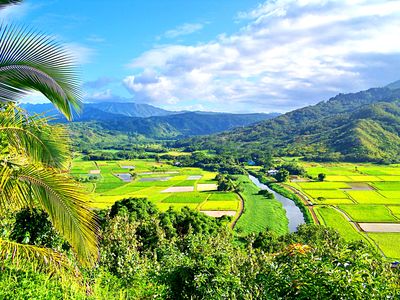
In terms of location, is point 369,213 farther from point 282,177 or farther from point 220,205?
point 282,177

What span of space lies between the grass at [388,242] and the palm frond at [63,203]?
37528 millimetres

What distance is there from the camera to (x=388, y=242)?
3884 centimetres

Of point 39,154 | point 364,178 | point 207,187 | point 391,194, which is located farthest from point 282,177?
point 39,154

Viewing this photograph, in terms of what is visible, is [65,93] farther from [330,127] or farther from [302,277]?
[330,127]

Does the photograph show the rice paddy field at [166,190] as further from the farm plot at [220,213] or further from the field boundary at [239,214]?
the field boundary at [239,214]

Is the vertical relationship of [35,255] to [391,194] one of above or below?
above

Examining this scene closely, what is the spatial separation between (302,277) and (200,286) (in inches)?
137

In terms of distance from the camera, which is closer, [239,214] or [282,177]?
[239,214]

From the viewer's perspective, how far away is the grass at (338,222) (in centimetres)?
4094

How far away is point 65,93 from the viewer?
268 inches

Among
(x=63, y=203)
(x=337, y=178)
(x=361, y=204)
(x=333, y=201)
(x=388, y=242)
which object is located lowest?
(x=388, y=242)

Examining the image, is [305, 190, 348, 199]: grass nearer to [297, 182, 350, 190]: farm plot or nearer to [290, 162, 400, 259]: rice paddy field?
[290, 162, 400, 259]: rice paddy field

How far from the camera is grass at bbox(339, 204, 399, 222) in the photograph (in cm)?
4812

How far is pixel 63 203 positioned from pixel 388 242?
42616 millimetres
